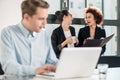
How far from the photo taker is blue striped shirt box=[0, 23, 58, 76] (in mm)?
1795

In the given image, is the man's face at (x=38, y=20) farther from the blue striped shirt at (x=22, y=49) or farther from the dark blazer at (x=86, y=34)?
the dark blazer at (x=86, y=34)

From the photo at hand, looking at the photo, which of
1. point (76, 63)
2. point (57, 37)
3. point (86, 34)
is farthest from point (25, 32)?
point (86, 34)

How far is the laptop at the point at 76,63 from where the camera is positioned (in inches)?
59.2

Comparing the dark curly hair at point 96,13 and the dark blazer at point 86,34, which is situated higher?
the dark curly hair at point 96,13

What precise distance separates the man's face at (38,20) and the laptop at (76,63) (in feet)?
1.48

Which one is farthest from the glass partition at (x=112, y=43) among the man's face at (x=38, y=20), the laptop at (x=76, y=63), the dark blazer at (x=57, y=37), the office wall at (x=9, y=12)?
the laptop at (x=76, y=63)

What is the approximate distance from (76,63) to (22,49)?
1.61ft

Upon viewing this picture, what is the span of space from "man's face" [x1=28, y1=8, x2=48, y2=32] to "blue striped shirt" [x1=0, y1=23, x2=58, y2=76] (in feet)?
0.16

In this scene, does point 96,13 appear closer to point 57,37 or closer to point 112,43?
point 57,37

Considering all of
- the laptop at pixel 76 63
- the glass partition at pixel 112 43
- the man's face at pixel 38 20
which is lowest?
the glass partition at pixel 112 43

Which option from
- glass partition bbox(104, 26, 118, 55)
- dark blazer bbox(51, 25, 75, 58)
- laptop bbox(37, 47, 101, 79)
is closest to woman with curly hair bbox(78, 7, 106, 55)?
dark blazer bbox(51, 25, 75, 58)

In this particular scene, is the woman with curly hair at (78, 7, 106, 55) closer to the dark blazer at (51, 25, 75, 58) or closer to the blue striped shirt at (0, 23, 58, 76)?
the dark blazer at (51, 25, 75, 58)

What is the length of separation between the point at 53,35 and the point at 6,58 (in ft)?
Answer: 6.97

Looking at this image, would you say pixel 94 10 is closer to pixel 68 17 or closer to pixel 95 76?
pixel 68 17
